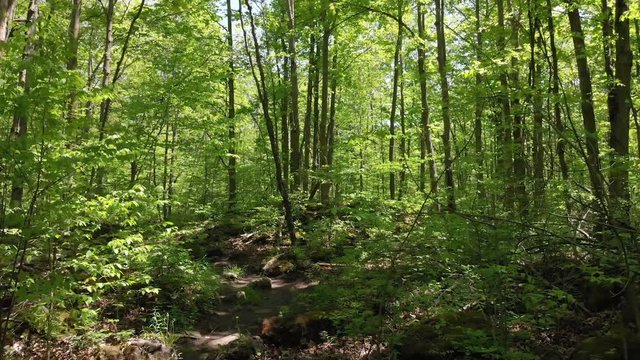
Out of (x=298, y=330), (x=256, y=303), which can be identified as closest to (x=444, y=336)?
(x=298, y=330)

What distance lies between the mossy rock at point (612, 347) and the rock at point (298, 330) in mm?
3817

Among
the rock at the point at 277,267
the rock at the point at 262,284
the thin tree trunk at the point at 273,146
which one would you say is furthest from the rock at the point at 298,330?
the thin tree trunk at the point at 273,146

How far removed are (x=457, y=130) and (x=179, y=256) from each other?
22.0 m

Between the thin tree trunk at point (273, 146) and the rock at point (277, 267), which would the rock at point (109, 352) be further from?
the thin tree trunk at point (273, 146)

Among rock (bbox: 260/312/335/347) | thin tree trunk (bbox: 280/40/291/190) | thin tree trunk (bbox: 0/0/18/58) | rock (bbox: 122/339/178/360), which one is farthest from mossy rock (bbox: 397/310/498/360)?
thin tree trunk (bbox: 280/40/291/190)

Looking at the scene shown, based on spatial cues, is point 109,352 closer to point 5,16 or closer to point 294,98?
point 5,16

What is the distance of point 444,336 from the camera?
5.68m

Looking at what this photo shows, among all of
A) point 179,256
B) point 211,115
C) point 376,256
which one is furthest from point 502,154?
point 211,115

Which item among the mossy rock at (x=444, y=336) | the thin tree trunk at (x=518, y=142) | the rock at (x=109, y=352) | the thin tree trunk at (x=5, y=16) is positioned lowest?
the rock at (x=109, y=352)

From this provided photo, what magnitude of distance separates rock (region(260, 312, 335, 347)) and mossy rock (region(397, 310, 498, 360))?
175cm

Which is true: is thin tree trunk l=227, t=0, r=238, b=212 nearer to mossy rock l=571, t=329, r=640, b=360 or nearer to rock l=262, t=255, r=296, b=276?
rock l=262, t=255, r=296, b=276

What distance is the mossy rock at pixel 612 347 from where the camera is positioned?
4.22m

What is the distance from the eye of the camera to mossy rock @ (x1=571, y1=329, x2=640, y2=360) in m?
4.22

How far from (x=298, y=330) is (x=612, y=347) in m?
4.61
